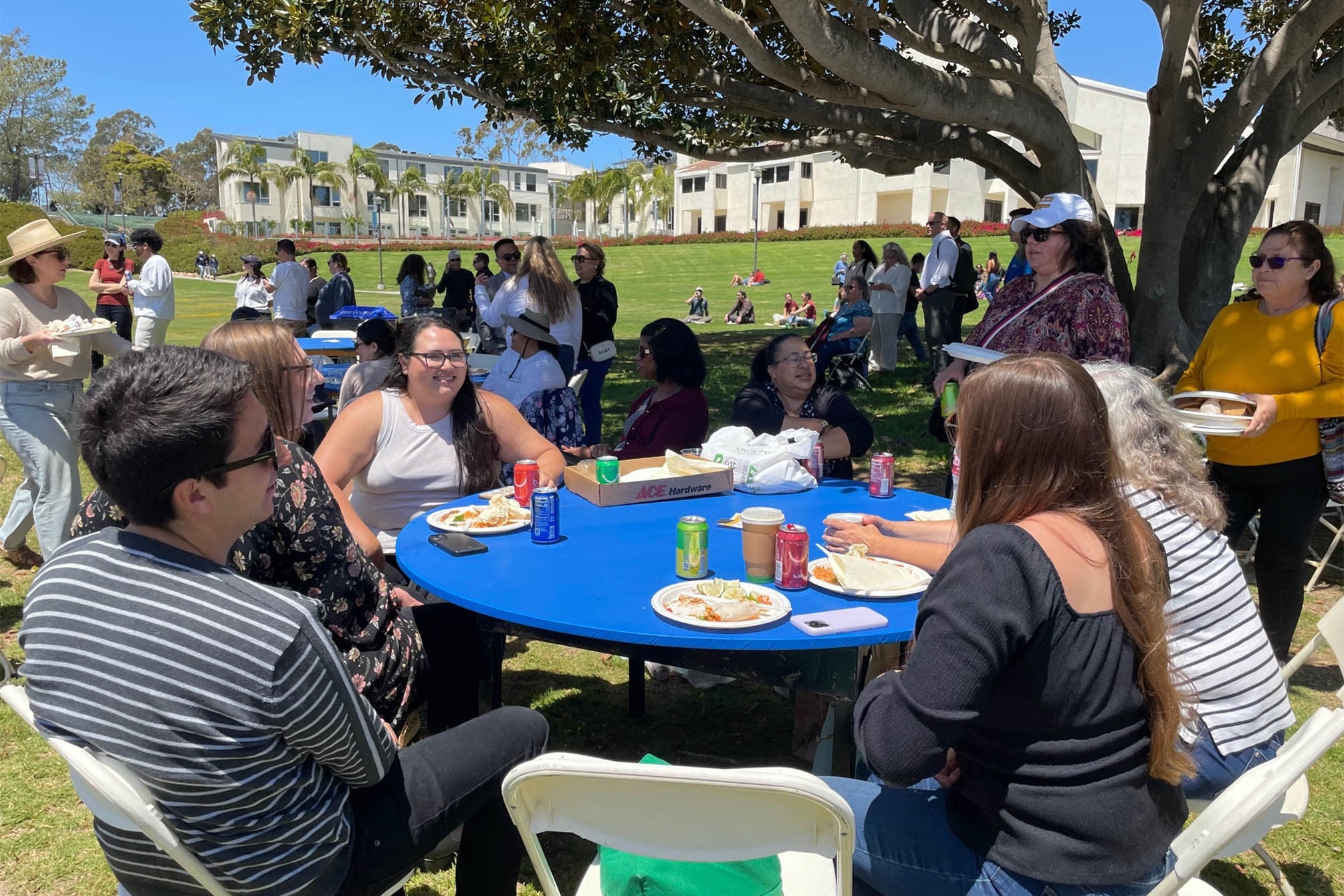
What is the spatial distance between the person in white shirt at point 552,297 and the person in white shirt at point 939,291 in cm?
543

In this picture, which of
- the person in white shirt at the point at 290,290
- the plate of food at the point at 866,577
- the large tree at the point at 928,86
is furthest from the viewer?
the person in white shirt at the point at 290,290

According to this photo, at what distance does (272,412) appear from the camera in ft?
9.55

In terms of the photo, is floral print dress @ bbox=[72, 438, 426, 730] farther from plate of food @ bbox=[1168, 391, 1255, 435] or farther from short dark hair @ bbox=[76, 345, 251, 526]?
plate of food @ bbox=[1168, 391, 1255, 435]

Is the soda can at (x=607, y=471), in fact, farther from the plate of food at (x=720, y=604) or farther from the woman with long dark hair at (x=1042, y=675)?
the woman with long dark hair at (x=1042, y=675)

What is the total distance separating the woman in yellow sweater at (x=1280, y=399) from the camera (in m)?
3.49

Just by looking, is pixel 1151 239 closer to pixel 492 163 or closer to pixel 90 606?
pixel 90 606

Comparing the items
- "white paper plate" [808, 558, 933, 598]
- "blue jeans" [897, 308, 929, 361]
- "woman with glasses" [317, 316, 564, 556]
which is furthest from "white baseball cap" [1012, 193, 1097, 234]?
"blue jeans" [897, 308, 929, 361]

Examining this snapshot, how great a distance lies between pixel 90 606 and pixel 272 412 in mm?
1415

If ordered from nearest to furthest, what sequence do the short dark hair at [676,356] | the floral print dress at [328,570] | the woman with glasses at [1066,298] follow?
1. the floral print dress at [328,570]
2. the woman with glasses at [1066,298]
3. the short dark hair at [676,356]

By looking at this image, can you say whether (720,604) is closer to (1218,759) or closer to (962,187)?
(1218,759)

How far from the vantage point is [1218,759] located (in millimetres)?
1979

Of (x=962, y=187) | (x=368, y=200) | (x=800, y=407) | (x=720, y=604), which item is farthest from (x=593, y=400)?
(x=368, y=200)

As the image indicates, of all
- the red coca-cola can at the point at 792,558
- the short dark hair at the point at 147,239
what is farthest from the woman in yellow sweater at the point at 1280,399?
the short dark hair at the point at 147,239

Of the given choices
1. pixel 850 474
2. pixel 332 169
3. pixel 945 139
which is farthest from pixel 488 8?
pixel 332 169
